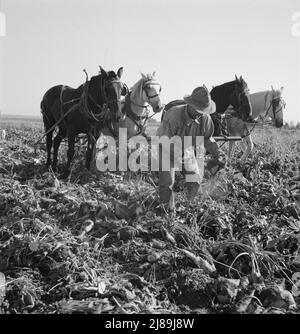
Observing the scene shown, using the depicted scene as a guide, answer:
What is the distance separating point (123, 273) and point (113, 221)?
2.88 feet

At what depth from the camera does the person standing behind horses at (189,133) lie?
457 centimetres

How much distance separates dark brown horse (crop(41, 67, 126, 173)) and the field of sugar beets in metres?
1.12

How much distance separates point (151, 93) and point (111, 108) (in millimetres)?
844

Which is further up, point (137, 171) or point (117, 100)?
point (117, 100)

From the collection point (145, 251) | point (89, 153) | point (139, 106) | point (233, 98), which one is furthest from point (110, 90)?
point (145, 251)

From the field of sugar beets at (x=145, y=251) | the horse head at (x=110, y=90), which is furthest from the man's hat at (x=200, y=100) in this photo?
the horse head at (x=110, y=90)

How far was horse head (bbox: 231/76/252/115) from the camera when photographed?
22.5 feet

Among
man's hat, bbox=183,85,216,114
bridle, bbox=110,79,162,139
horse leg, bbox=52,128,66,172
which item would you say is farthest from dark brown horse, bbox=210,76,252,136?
horse leg, bbox=52,128,66,172

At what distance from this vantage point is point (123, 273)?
3.42 meters

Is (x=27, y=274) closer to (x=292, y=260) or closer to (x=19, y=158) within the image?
(x=292, y=260)

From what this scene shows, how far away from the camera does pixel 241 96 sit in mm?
6875

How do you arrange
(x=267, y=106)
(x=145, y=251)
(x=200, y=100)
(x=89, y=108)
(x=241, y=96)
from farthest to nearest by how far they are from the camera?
(x=267, y=106)
(x=241, y=96)
(x=89, y=108)
(x=200, y=100)
(x=145, y=251)

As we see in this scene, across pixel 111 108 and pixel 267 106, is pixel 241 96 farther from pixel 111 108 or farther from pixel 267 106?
pixel 111 108
